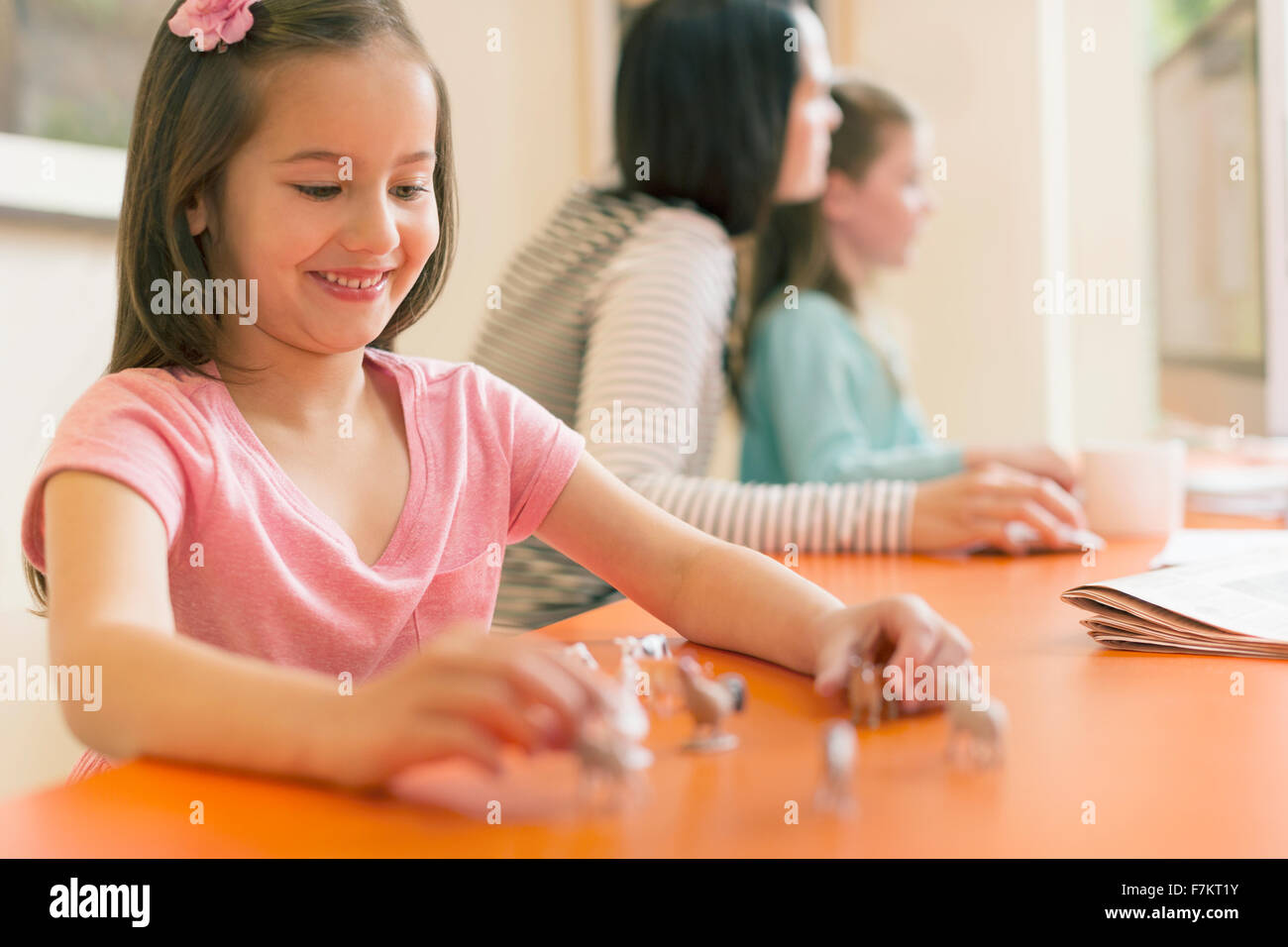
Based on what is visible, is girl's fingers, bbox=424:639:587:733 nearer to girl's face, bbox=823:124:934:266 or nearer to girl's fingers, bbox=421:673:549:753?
girl's fingers, bbox=421:673:549:753

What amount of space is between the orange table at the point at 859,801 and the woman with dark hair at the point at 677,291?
1.63ft

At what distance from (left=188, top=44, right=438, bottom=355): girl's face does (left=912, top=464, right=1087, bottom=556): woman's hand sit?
1.89 feet

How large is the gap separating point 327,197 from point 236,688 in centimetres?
35

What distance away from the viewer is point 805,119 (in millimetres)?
1400

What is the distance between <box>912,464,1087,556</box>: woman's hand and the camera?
43.3 inches

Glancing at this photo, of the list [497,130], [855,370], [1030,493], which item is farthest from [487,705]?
[497,130]

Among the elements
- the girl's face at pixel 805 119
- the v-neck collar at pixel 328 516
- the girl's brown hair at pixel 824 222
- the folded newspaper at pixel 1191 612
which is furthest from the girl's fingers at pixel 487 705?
the girl's brown hair at pixel 824 222

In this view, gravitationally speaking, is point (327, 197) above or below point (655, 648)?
above

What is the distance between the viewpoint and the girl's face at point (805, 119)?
1380mm

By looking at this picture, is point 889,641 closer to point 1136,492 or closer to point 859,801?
point 859,801

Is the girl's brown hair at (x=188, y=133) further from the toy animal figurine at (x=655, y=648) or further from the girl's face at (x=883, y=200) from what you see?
the girl's face at (x=883, y=200)

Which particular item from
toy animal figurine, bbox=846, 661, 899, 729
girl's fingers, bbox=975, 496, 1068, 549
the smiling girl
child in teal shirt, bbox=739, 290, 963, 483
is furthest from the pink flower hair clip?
child in teal shirt, bbox=739, 290, 963, 483
